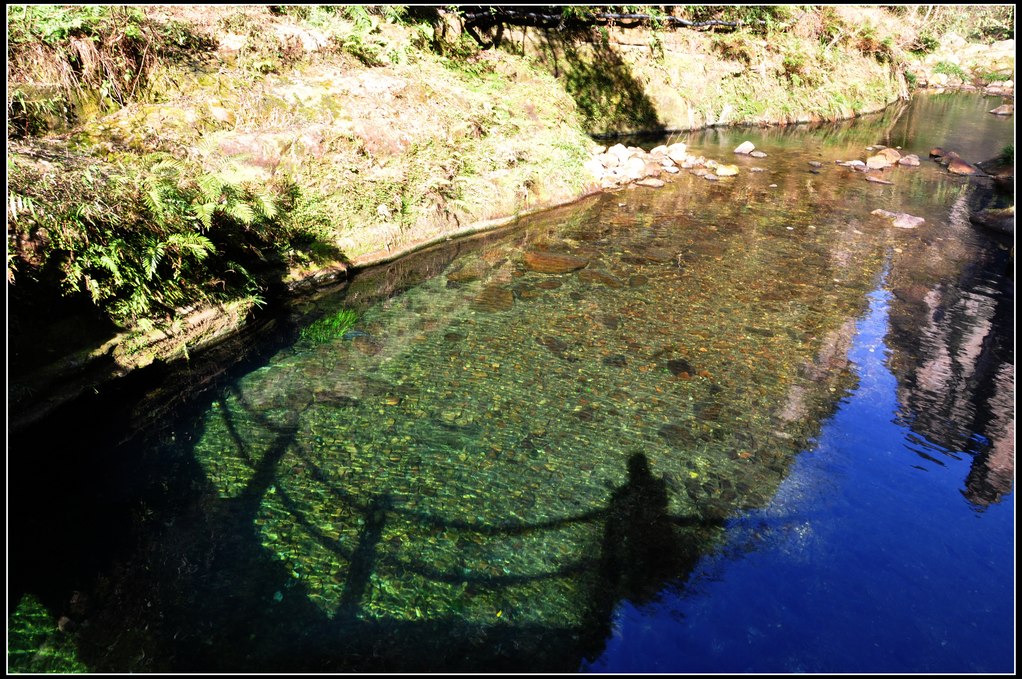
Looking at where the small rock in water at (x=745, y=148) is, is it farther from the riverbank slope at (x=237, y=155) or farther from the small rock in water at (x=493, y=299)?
the small rock in water at (x=493, y=299)

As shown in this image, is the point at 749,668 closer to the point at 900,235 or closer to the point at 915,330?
the point at 915,330

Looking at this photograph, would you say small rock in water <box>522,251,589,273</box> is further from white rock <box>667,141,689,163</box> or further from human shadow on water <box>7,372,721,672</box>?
white rock <box>667,141,689,163</box>

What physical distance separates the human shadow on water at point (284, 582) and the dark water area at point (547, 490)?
17 millimetres

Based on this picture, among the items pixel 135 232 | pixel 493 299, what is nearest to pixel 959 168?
pixel 493 299

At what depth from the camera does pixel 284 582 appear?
3.43 m

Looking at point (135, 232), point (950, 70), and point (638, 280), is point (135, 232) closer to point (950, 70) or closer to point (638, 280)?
point (638, 280)

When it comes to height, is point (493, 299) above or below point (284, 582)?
above

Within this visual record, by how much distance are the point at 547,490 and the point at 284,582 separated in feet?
6.26

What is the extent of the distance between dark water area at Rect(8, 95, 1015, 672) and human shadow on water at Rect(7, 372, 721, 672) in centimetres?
2

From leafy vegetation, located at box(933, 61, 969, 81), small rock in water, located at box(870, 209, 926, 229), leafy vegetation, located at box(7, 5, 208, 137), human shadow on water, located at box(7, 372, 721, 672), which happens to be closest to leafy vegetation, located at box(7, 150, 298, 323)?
leafy vegetation, located at box(7, 5, 208, 137)

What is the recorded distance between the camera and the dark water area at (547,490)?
3.19 meters

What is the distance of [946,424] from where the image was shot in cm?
501

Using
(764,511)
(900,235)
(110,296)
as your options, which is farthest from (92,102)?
(900,235)

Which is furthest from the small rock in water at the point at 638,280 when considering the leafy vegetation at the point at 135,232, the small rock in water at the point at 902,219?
the small rock in water at the point at 902,219
